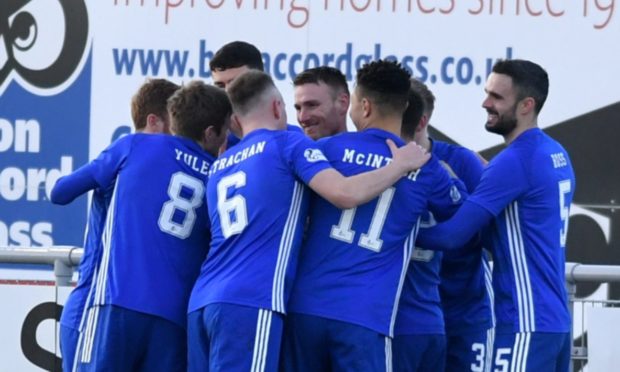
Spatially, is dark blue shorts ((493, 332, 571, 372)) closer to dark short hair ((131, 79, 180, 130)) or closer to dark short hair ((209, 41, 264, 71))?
dark short hair ((131, 79, 180, 130))

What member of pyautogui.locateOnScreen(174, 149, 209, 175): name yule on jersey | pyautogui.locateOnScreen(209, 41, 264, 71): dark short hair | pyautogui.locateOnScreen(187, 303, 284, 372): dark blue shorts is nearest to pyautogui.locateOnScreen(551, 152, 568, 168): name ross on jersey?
pyautogui.locateOnScreen(187, 303, 284, 372): dark blue shorts

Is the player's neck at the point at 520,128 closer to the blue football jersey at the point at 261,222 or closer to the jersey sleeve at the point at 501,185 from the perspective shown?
the jersey sleeve at the point at 501,185

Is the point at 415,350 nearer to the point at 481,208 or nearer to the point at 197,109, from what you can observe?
the point at 481,208

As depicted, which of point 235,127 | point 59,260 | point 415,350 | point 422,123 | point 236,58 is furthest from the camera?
point 59,260

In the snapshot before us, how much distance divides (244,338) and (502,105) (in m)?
1.46

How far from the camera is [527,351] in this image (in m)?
5.91

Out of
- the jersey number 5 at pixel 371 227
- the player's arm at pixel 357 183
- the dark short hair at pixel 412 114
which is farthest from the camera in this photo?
the dark short hair at pixel 412 114

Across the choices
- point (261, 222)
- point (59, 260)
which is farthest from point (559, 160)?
point (59, 260)

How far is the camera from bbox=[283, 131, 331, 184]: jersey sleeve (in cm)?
572

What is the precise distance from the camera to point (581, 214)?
30.1 feet

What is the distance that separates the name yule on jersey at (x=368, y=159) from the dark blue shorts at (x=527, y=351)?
750 mm

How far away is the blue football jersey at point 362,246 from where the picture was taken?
573 centimetres

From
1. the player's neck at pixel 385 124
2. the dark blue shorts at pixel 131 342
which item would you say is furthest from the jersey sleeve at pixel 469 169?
the dark blue shorts at pixel 131 342

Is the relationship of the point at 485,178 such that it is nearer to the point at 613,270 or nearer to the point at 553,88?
the point at 613,270
